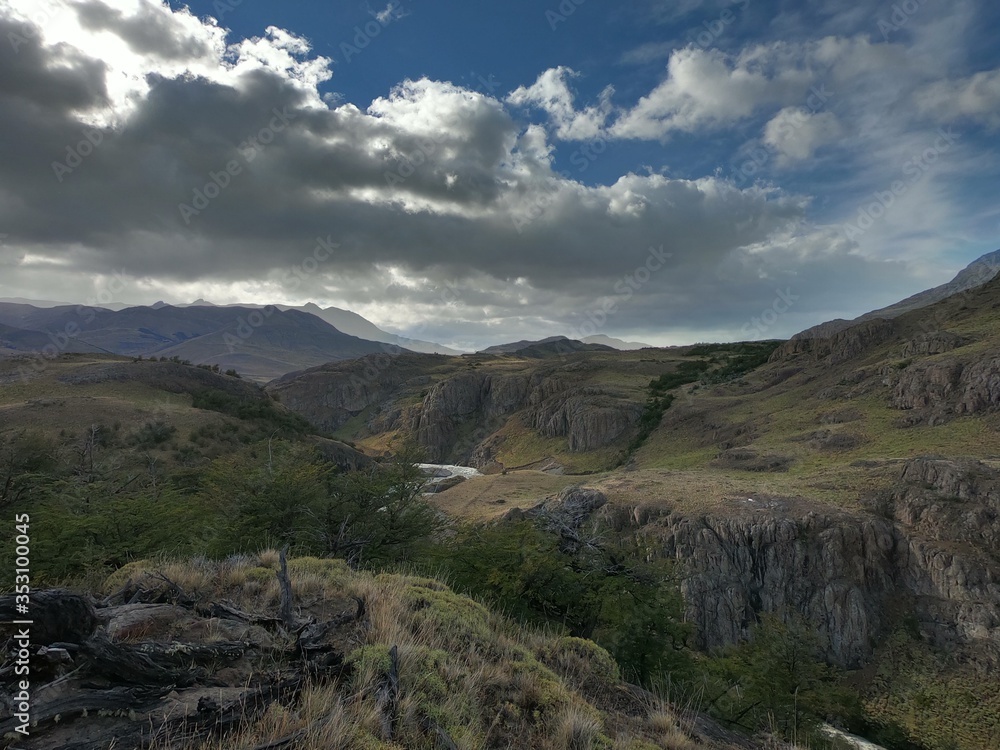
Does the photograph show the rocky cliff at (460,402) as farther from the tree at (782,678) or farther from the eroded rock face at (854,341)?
the tree at (782,678)

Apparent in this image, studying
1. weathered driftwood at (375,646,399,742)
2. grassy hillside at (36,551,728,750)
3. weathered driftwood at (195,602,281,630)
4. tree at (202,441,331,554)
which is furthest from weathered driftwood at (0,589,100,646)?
tree at (202,441,331,554)

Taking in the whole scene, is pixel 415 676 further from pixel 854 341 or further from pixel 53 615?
pixel 854 341

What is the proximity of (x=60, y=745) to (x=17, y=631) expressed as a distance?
4.73 feet

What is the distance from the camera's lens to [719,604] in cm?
2914

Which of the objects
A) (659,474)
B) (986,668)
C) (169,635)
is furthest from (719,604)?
(169,635)

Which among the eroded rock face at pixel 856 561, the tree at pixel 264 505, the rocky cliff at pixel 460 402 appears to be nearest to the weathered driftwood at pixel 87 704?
the tree at pixel 264 505

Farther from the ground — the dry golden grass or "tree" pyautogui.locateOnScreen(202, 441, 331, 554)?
the dry golden grass

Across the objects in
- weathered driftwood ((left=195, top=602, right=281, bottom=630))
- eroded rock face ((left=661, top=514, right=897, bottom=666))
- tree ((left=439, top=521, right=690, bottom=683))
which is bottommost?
eroded rock face ((left=661, top=514, right=897, bottom=666))

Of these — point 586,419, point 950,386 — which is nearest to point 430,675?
point 950,386

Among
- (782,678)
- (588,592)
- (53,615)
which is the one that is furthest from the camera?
(782,678)

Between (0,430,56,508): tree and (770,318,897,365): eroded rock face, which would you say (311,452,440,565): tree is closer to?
(0,430,56,508): tree

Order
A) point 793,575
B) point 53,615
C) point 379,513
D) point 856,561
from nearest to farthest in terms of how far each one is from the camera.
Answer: point 53,615 → point 379,513 → point 856,561 → point 793,575

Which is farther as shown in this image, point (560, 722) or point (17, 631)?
point (560, 722)

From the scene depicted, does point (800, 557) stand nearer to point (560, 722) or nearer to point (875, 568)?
point (875, 568)
